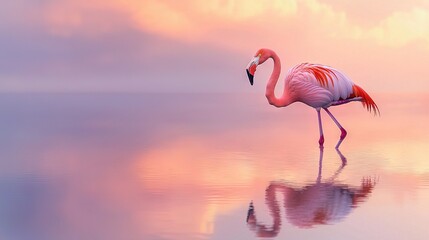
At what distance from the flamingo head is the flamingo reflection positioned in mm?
3230

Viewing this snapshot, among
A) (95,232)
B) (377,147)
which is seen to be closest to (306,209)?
(95,232)

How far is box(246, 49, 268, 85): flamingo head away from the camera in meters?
10.9

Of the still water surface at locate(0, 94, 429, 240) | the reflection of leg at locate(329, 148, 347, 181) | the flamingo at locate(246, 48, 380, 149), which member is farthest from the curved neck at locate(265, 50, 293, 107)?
the reflection of leg at locate(329, 148, 347, 181)

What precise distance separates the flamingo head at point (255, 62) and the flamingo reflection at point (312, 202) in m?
3.23

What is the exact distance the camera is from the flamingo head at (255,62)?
10945mm

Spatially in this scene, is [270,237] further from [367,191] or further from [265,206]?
[367,191]

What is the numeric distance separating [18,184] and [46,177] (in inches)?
22.8

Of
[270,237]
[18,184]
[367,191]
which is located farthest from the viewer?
[18,184]

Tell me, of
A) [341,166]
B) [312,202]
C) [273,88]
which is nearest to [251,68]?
[273,88]

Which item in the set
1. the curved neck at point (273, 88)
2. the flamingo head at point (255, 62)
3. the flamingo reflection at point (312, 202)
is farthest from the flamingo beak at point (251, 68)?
the flamingo reflection at point (312, 202)

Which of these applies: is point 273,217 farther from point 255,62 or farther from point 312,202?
point 255,62

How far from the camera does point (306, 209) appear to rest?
6.10m

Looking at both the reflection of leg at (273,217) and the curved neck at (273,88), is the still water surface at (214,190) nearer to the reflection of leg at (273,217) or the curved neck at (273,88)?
the reflection of leg at (273,217)

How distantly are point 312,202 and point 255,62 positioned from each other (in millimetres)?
4993
